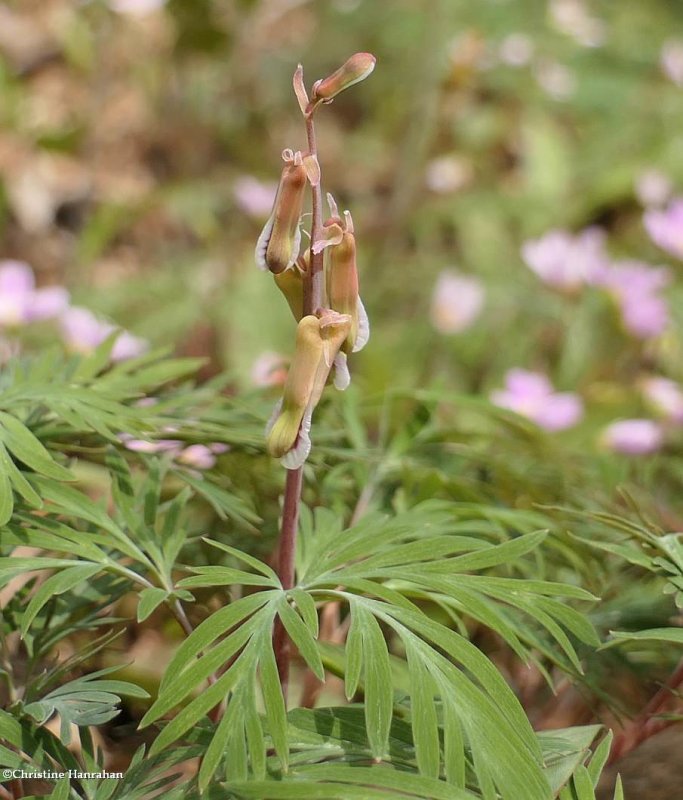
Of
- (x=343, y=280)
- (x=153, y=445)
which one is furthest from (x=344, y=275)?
(x=153, y=445)

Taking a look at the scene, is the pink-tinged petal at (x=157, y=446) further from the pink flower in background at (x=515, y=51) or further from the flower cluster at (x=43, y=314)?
the pink flower in background at (x=515, y=51)

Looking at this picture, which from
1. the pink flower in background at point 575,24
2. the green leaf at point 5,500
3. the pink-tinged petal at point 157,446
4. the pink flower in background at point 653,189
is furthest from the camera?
the pink flower in background at point 575,24

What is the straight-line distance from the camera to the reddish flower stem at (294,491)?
2.05 feet

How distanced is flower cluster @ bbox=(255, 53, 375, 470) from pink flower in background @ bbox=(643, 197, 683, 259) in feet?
5.22

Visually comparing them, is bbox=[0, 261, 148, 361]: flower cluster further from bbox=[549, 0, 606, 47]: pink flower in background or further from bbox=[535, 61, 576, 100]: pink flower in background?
bbox=[549, 0, 606, 47]: pink flower in background

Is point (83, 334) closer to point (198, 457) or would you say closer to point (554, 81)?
point (198, 457)

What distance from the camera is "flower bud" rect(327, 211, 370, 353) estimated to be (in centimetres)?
63

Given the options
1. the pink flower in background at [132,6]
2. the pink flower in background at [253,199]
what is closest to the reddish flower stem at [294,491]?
the pink flower in background at [253,199]

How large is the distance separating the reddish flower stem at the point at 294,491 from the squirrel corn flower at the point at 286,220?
1 cm

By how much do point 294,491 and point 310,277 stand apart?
0.52ft

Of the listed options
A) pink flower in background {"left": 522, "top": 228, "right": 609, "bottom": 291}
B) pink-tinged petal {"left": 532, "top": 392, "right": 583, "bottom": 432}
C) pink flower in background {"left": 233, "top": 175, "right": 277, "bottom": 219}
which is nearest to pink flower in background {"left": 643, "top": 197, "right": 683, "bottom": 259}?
pink flower in background {"left": 522, "top": 228, "right": 609, "bottom": 291}

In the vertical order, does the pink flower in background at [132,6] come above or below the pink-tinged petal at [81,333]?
above

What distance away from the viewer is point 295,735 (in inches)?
23.7

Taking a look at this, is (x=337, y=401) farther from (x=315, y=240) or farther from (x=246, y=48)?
(x=246, y=48)
